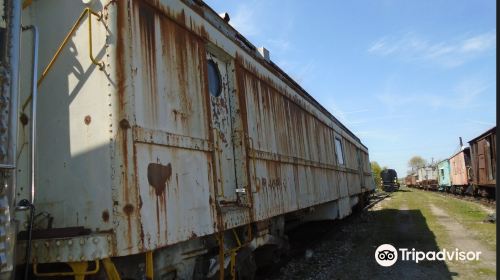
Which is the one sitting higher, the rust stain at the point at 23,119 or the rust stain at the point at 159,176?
the rust stain at the point at 23,119

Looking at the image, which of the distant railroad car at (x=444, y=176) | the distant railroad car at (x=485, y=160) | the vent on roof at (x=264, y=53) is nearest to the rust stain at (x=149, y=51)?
the vent on roof at (x=264, y=53)

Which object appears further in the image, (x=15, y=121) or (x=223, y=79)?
(x=223, y=79)

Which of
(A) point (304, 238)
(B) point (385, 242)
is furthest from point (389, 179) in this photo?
(B) point (385, 242)

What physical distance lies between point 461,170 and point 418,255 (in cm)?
2338

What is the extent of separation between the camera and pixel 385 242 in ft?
34.0

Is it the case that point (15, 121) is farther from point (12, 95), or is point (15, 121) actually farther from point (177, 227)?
point (177, 227)

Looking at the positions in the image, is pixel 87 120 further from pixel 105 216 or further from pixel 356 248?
pixel 356 248

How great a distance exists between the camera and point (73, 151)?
124 inches

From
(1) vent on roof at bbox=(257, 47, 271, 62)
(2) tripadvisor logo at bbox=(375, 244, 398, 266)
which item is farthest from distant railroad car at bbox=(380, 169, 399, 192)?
(1) vent on roof at bbox=(257, 47, 271, 62)

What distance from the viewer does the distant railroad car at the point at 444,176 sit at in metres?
37.7

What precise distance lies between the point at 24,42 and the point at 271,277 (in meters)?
5.02

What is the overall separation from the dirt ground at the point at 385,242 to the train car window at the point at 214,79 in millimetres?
3300

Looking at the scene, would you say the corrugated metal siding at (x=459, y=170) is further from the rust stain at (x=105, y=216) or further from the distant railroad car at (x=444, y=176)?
the rust stain at (x=105, y=216)

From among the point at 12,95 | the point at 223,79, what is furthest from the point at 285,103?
the point at 12,95
